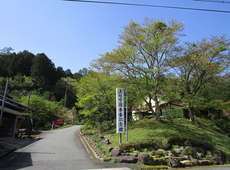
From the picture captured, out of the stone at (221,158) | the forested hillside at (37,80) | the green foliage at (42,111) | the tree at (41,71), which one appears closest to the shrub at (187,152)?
the stone at (221,158)

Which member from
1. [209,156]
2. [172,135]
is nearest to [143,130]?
[172,135]

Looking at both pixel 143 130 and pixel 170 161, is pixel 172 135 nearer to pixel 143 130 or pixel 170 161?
pixel 143 130

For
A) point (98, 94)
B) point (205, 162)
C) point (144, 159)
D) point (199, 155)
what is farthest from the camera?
point (98, 94)

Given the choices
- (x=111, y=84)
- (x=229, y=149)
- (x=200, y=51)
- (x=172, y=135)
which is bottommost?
(x=229, y=149)

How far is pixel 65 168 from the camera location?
728cm

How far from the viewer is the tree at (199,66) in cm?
1456

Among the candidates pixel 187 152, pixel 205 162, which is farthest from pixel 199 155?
pixel 205 162

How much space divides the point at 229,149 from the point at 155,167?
29.5 ft

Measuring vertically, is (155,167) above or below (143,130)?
below

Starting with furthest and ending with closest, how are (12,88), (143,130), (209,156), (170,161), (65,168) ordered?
(12,88) → (143,130) → (209,156) → (170,161) → (65,168)

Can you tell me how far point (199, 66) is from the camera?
15.3 meters

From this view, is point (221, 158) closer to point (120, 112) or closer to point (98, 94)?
point (120, 112)

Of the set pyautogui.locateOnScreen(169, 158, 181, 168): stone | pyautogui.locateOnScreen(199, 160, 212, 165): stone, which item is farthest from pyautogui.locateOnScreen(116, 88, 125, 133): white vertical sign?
pyautogui.locateOnScreen(199, 160, 212, 165): stone

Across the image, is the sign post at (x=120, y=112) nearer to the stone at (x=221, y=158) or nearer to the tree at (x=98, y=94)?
the tree at (x=98, y=94)
